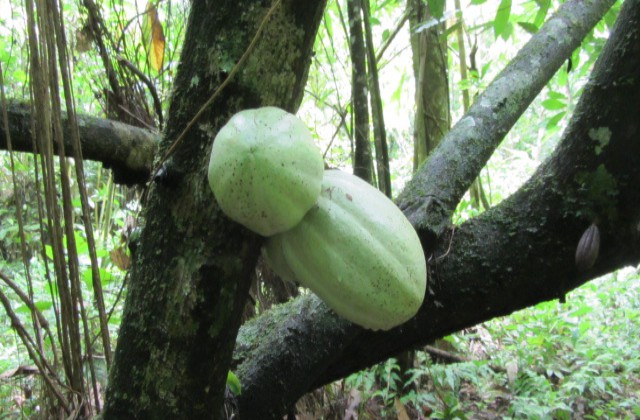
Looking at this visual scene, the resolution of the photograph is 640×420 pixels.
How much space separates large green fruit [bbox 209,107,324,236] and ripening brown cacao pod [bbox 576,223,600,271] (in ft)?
2.08

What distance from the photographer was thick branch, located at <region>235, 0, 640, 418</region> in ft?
3.58

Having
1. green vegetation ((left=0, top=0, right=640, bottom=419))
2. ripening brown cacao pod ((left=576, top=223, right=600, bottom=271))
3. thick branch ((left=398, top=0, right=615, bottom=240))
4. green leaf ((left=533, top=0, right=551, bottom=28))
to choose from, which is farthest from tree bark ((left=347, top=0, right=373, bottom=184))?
ripening brown cacao pod ((left=576, top=223, right=600, bottom=271))

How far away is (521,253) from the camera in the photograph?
3.94 feet

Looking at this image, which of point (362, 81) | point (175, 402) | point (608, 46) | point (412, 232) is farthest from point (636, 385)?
point (175, 402)

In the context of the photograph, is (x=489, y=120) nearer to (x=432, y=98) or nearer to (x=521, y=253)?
(x=521, y=253)

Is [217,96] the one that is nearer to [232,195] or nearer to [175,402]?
[232,195]

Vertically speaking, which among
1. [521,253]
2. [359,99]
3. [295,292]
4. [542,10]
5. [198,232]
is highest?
[542,10]

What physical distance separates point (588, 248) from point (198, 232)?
773 mm

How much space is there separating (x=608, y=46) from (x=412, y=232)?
1.97ft

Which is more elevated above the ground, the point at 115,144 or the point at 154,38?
the point at 154,38

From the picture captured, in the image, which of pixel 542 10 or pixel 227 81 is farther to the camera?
pixel 542 10

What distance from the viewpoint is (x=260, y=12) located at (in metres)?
0.83

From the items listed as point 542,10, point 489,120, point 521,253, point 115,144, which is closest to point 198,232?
point 521,253

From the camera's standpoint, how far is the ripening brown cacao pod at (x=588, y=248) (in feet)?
3.59
